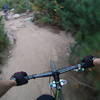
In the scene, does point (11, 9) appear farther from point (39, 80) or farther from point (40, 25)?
point (39, 80)

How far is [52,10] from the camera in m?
7.70

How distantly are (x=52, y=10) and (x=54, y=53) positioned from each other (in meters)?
2.56

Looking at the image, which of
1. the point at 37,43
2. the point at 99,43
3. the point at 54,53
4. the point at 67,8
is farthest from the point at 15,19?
the point at 99,43

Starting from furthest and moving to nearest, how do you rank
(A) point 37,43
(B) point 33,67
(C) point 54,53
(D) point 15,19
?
(D) point 15,19 → (A) point 37,43 → (C) point 54,53 → (B) point 33,67

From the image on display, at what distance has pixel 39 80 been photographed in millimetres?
4633

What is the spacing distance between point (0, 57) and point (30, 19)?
3.67 meters

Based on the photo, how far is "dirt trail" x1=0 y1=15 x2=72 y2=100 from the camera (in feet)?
14.5

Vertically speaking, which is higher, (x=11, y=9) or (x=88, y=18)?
(x=88, y=18)

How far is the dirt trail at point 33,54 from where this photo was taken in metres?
4.41

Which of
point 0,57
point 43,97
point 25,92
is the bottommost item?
point 25,92

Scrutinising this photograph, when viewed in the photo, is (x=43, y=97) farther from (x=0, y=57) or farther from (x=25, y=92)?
(x=0, y=57)

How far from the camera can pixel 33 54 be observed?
5.83m

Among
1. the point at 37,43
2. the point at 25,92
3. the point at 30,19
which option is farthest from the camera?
the point at 30,19

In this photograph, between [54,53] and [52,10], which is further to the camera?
[52,10]
